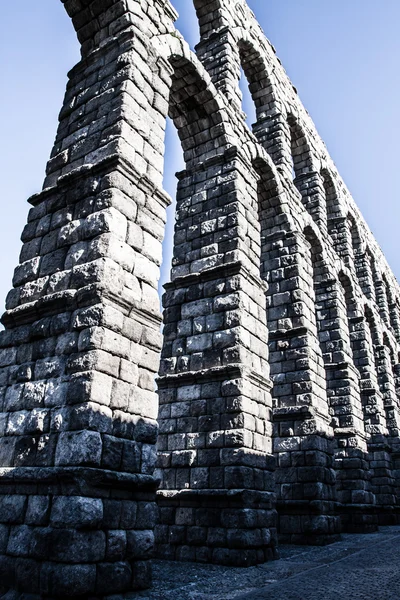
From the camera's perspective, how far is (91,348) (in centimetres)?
446

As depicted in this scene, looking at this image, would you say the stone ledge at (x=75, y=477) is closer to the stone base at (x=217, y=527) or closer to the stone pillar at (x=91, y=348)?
the stone pillar at (x=91, y=348)

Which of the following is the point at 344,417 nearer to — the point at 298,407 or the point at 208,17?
the point at 298,407

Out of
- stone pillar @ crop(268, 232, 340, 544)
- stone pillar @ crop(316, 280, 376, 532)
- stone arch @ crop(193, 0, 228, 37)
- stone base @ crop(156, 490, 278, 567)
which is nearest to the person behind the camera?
stone base @ crop(156, 490, 278, 567)

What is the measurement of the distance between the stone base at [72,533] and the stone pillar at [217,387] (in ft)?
6.78

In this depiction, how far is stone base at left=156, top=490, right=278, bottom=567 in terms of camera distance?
6090 millimetres

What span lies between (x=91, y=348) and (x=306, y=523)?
584 cm

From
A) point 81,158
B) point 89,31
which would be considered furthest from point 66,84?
point 81,158

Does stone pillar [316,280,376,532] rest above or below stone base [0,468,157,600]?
above

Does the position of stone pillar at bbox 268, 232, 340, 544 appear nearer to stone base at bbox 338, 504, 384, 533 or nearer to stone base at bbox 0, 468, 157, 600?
stone base at bbox 338, 504, 384, 533

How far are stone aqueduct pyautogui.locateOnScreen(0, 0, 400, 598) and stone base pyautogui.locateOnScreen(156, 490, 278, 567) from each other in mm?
21

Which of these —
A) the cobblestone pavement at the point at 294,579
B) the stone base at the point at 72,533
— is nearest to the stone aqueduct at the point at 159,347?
the stone base at the point at 72,533

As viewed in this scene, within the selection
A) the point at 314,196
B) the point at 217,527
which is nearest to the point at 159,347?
the point at 217,527

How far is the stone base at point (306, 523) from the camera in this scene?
8109 mm

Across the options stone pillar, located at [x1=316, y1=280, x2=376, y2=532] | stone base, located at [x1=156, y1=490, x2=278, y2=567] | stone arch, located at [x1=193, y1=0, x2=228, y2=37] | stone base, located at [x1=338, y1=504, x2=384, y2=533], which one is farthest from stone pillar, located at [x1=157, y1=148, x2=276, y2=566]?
stone base, located at [x1=338, y1=504, x2=384, y2=533]
